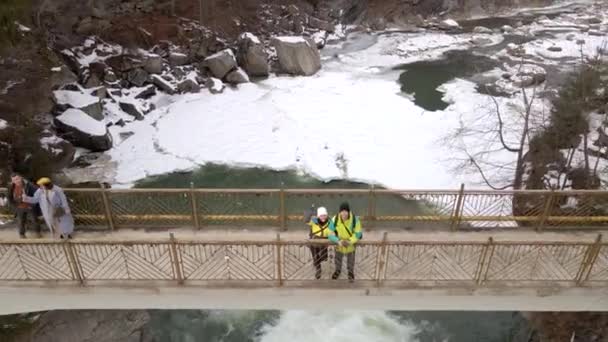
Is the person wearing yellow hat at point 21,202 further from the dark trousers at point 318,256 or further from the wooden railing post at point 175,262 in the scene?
the dark trousers at point 318,256

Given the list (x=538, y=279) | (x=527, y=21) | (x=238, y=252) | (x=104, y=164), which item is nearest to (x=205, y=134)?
(x=104, y=164)

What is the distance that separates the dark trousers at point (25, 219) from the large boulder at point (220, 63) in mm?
20512

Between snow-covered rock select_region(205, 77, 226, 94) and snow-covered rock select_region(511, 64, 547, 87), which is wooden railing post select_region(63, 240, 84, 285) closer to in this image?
snow-covered rock select_region(205, 77, 226, 94)

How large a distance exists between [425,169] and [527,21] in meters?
27.7

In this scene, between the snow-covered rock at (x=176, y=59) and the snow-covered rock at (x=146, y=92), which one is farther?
the snow-covered rock at (x=176, y=59)

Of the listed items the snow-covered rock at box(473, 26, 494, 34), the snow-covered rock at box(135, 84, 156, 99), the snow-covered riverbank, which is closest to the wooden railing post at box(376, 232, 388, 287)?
the snow-covered riverbank

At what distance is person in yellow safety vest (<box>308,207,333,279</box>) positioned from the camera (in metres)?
9.66

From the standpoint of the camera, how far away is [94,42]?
99.0 feet

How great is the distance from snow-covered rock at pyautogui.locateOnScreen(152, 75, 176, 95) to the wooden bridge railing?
1961 centimetres

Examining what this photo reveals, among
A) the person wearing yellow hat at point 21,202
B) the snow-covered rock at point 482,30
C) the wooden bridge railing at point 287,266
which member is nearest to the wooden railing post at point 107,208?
the wooden bridge railing at point 287,266

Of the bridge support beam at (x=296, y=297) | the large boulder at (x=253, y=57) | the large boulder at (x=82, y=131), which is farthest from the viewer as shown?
the large boulder at (x=253, y=57)

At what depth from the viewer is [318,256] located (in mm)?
9992

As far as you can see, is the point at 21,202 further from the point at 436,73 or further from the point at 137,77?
the point at 436,73

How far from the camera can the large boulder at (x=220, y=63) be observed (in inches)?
1204
